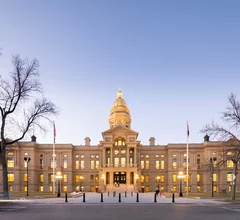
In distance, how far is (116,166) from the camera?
4008 inches

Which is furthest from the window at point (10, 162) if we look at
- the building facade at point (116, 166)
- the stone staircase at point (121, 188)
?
the stone staircase at point (121, 188)

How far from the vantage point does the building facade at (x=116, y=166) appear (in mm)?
99125

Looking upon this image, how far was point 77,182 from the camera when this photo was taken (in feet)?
354

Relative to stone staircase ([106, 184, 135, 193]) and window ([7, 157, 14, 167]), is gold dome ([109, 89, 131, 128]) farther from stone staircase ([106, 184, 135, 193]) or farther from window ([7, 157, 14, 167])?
window ([7, 157, 14, 167])

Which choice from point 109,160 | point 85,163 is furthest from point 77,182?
point 109,160

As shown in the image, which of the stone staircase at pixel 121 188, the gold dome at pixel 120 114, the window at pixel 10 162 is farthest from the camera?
the gold dome at pixel 120 114

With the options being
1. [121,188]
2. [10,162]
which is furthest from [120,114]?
[10,162]

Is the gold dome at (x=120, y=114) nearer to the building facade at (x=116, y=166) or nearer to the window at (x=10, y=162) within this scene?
the building facade at (x=116, y=166)

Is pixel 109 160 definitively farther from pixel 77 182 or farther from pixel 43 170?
pixel 43 170

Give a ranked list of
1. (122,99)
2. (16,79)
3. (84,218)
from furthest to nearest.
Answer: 1. (122,99)
2. (16,79)
3. (84,218)

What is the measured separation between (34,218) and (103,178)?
7429 cm

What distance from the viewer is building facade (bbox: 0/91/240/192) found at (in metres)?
99.1

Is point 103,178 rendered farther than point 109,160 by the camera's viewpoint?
No

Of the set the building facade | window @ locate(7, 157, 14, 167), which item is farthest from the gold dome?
window @ locate(7, 157, 14, 167)
